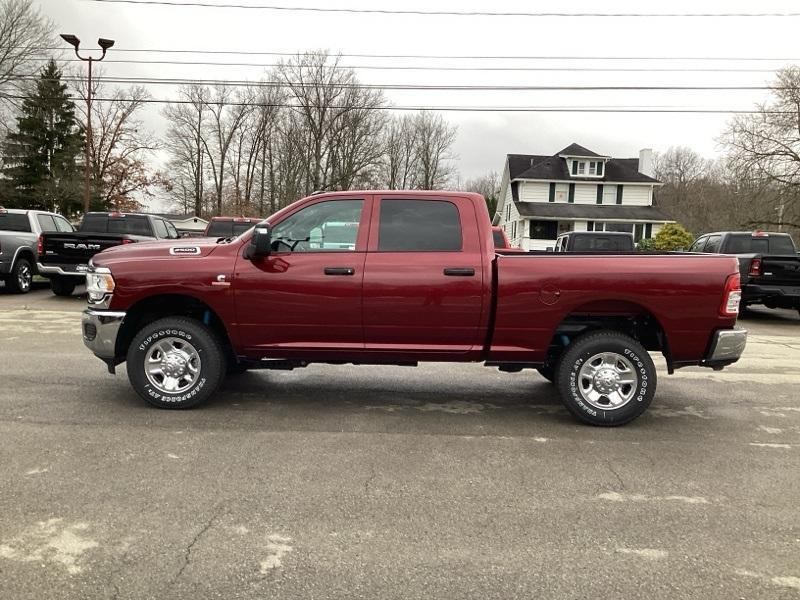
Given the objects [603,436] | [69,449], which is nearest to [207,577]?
[69,449]

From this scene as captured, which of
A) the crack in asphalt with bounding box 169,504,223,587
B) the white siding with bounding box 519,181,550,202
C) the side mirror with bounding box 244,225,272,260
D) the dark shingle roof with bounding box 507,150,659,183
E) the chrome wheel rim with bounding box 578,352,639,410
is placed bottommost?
the crack in asphalt with bounding box 169,504,223,587

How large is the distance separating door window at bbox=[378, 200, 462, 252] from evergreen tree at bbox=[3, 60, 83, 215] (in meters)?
39.4

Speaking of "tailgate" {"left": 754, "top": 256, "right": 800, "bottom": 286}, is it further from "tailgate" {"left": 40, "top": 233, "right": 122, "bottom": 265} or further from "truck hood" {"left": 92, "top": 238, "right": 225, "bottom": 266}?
"tailgate" {"left": 40, "top": 233, "right": 122, "bottom": 265}

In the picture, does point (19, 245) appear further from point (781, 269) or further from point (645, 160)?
point (645, 160)

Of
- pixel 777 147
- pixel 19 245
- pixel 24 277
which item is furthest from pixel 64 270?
pixel 777 147

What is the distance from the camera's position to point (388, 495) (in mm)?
3699

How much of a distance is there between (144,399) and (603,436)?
13.3 feet

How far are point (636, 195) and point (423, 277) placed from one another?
44.0 metres

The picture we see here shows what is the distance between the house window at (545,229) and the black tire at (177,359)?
4009cm

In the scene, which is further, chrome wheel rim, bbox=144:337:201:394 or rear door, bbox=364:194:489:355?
chrome wheel rim, bbox=144:337:201:394

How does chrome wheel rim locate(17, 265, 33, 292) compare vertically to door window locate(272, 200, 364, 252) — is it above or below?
below

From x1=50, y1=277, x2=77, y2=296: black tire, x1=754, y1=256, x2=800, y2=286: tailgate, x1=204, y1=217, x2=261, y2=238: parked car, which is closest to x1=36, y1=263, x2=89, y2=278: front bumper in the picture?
x1=50, y1=277, x2=77, y2=296: black tire

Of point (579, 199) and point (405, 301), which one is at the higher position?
point (579, 199)

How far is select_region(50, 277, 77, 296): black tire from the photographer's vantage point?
44.2 ft
